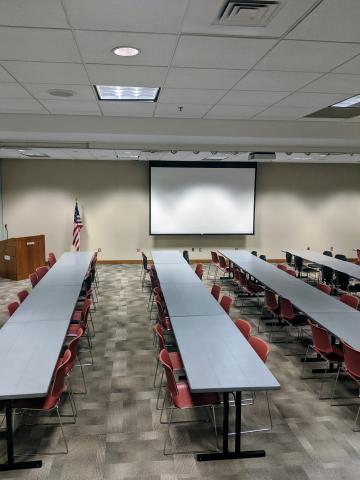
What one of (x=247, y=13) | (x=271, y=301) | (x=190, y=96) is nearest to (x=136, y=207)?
(x=271, y=301)

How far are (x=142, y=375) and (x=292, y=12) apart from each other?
14.5 ft

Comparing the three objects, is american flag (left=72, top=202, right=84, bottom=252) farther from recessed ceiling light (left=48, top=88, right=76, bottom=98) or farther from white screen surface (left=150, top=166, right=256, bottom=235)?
recessed ceiling light (left=48, top=88, right=76, bottom=98)

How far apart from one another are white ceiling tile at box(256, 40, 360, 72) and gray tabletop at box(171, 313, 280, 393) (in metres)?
2.78

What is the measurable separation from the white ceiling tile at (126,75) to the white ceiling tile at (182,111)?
1156 millimetres

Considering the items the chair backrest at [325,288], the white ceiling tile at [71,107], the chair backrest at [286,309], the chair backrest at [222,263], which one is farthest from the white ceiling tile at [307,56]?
the chair backrest at [222,263]

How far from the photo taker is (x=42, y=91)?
15.4 ft

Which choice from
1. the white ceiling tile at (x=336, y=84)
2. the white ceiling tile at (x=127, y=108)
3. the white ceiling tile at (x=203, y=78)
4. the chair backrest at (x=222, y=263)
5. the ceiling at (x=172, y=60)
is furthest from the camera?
the chair backrest at (x=222, y=263)

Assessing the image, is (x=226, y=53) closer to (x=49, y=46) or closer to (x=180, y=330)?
(x=49, y=46)

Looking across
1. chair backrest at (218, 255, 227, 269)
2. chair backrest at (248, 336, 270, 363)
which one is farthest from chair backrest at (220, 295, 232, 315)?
chair backrest at (218, 255, 227, 269)

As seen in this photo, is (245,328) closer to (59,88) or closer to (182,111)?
(182,111)

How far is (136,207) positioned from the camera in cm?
1288

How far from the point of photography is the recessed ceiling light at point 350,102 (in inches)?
198

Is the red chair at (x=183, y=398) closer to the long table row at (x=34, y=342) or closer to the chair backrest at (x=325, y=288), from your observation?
→ the long table row at (x=34, y=342)

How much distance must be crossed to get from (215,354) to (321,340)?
168 centimetres
